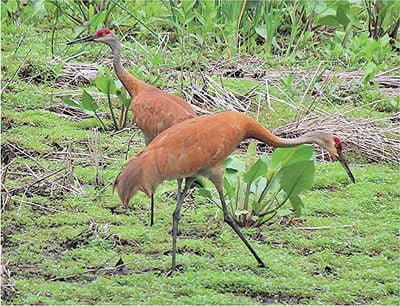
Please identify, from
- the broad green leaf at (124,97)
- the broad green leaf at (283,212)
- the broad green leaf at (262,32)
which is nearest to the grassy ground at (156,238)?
the broad green leaf at (283,212)

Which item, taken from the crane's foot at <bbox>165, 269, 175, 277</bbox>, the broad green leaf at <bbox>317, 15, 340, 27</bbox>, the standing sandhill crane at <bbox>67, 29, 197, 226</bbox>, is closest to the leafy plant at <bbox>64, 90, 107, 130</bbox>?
the standing sandhill crane at <bbox>67, 29, 197, 226</bbox>

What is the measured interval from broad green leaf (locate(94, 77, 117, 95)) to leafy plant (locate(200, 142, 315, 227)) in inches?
62.2

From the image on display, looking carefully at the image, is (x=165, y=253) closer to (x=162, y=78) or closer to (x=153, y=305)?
(x=153, y=305)

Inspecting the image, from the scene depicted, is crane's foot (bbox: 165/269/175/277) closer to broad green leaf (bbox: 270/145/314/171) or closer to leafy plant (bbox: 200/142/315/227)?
leafy plant (bbox: 200/142/315/227)

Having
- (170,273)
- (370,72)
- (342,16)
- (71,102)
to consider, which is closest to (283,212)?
(170,273)

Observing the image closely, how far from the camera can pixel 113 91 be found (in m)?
7.66

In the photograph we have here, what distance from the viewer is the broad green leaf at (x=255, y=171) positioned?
231 inches

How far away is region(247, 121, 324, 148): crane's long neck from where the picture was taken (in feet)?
19.1

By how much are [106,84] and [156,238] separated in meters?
1.95

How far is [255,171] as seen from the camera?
19.4ft

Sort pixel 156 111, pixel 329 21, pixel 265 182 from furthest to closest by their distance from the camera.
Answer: pixel 329 21 → pixel 156 111 → pixel 265 182

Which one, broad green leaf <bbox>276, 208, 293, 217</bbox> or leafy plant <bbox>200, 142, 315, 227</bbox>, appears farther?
broad green leaf <bbox>276, 208, 293, 217</bbox>

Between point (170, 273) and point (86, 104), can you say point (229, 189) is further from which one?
point (86, 104)

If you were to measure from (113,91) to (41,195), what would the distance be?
1410 millimetres
